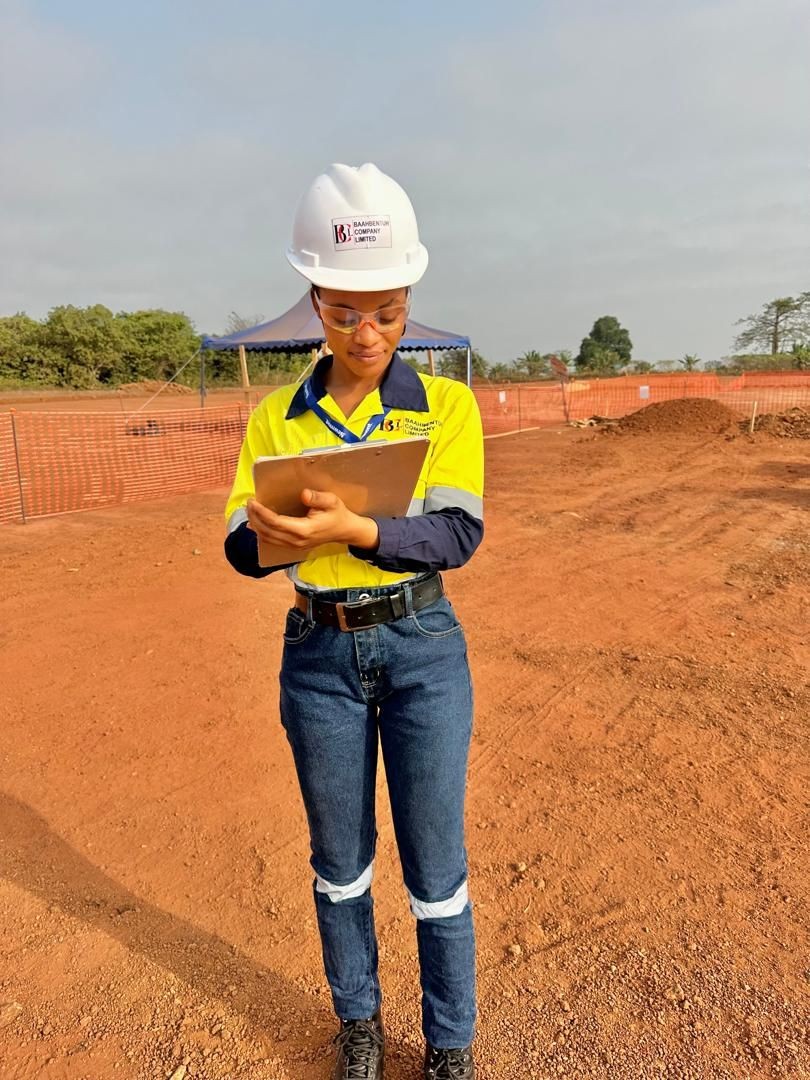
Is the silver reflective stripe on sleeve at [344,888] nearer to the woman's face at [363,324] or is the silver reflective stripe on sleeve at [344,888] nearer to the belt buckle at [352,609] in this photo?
the belt buckle at [352,609]

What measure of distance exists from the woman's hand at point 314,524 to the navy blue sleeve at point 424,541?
49 millimetres

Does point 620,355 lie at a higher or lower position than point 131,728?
higher

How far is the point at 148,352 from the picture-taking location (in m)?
45.6

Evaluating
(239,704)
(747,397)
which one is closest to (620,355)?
(747,397)

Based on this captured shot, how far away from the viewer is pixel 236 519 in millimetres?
1656

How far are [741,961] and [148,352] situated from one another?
48617 millimetres

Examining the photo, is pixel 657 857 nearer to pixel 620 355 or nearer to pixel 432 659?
pixel 432 659

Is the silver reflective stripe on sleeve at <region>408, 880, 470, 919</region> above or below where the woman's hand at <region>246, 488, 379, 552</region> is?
below

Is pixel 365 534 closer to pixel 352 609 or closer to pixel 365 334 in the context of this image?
pixel 352 609

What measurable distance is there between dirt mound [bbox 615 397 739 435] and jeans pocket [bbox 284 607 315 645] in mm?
18527

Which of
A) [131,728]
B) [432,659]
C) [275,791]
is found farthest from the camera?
[131,728]

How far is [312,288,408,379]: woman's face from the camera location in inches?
62.0

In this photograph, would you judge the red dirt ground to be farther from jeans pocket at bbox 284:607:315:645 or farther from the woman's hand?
the woman's hand

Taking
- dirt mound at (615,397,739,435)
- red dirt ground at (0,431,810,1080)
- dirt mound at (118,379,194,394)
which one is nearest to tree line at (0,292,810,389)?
dirt mound at (118,379,194,394)
